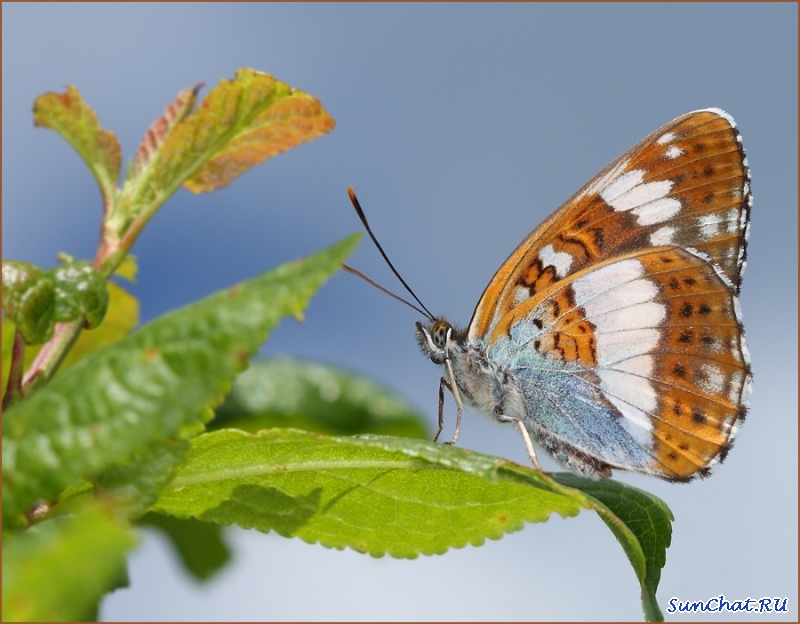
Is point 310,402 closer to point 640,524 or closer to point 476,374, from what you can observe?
point 476,374


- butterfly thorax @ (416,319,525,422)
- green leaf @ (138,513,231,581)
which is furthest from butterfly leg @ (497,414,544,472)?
green leaf @ (138,513,231,581)

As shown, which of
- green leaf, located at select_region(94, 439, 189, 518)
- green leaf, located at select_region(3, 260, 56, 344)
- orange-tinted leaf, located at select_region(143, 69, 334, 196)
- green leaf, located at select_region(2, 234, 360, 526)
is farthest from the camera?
orange-tinted leaf, located at select_region(143, 69, 334, 196)

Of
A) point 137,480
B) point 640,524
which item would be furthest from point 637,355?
point 137,480

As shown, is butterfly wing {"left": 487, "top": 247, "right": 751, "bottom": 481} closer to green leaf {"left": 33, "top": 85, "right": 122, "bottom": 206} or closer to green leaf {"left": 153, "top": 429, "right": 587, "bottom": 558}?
green leaf {"left": 153, "top": 429, "right": 587, "bottom": 558}

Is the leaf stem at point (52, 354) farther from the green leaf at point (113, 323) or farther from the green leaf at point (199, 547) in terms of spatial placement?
the green leaf at point (199, 547)

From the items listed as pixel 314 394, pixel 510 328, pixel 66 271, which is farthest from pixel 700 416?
pixel 66 271

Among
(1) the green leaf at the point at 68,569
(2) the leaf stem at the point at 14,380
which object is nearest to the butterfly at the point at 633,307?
(2) the leaf stem at the point at 14,380

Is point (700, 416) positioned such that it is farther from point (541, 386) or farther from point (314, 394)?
point (314, 394)
